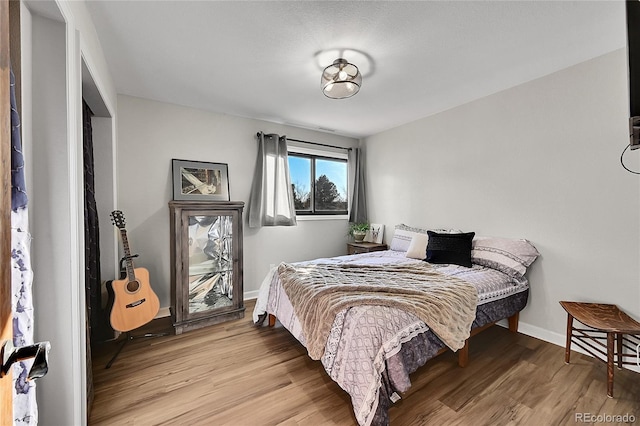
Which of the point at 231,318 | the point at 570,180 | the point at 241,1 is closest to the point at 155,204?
the point at 231,318

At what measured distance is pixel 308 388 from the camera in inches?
73.9

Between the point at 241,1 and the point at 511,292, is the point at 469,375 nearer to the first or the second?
the point at 511,292

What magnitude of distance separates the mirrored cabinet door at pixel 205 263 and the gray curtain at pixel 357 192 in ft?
6.88

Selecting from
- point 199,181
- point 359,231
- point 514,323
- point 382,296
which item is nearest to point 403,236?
point 359,231

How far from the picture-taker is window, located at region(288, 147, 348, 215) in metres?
4.13

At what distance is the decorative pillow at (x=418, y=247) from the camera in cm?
312

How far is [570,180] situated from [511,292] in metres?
1.12

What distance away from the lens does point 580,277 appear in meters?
2.35

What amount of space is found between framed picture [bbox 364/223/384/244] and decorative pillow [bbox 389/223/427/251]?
415mm

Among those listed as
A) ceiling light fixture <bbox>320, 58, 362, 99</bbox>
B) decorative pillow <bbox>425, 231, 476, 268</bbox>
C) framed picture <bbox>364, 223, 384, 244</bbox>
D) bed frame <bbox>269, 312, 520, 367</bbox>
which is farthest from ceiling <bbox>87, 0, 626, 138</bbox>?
bed frame <bbox>269, 312, 520, 367</bbox>

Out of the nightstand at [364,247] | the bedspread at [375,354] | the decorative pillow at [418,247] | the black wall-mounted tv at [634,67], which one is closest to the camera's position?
the black wall-mounted tv at [634,67]

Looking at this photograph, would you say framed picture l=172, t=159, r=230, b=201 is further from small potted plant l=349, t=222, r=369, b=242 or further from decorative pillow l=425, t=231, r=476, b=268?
decorative pillow l=425, t=231, r=476, b=268

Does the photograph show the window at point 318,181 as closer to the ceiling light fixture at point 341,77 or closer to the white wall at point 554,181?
the white wall at point 554,181

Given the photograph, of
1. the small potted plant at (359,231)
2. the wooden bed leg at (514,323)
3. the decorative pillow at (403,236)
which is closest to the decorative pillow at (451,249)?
the decorative pillow at (403,236)
